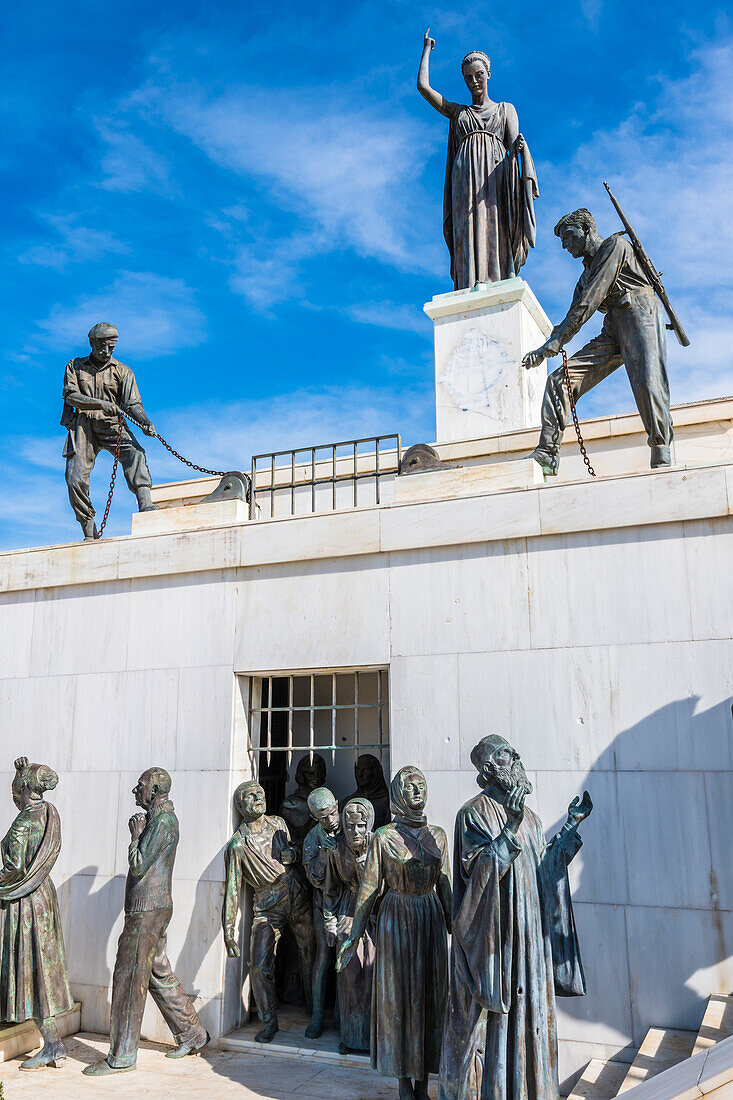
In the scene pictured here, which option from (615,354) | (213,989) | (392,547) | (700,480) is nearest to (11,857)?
(213,989)

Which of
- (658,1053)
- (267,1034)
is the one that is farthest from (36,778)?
(658,1053)

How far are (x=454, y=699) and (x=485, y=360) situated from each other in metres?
5.40

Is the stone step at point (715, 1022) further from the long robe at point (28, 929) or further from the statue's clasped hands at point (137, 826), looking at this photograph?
the long robe at point (28, 929)

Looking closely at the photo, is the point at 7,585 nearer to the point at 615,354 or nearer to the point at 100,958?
the point at 100,958

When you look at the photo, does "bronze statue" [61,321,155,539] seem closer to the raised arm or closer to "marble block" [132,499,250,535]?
"marble block" [132,499,250,535]

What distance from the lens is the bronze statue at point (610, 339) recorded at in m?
6.72

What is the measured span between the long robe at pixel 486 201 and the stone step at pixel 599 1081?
869 centimetres

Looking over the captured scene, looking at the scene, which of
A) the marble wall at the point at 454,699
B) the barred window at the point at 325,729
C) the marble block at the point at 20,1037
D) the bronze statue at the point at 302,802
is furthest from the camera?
the barred window at the point at 325,729

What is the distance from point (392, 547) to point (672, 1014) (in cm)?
370

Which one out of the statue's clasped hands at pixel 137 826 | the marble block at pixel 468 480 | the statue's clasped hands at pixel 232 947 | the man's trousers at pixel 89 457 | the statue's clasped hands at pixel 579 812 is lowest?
the statue's clasped hands at pixel 232 947

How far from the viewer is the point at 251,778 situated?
738 cm

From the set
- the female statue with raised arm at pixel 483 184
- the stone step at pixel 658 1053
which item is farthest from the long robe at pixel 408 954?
the female statue with raised arm at pixel 483 184

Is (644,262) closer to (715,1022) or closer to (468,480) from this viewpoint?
(468,480)

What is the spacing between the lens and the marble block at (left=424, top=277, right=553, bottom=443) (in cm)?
1030
